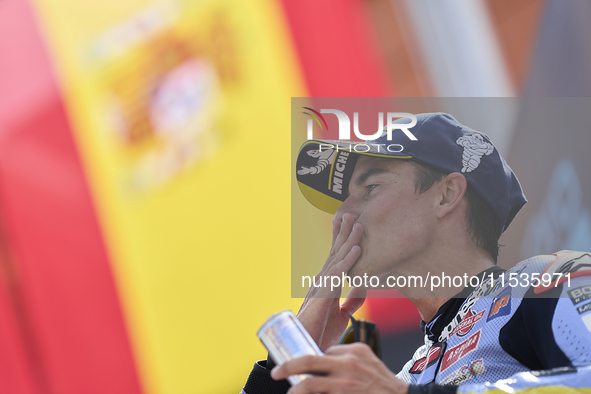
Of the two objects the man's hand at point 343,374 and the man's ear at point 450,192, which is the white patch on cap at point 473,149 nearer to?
the man's ear at point 450,192

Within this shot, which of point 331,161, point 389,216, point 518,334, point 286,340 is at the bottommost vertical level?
point 518,334

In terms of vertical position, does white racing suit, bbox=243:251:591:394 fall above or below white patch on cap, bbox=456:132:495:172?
below

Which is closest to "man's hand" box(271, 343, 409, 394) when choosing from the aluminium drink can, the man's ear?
the aluminium drink can

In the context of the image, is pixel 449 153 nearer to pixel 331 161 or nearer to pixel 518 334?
pixel 331 161

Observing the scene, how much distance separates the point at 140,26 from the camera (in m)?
2.89

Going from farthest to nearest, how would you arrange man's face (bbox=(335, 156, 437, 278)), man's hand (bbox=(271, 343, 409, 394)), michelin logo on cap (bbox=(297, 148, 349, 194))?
michelin logo on cap (bbox=(297, 148, 349, 194))
man's face (bbox=(335, 156, 437, 278))
man's hand (bbox=(271, 343, 409, 394))

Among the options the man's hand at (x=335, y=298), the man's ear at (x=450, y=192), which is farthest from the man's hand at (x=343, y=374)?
the man's ear at (x=450, y=192)

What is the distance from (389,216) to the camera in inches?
39.2

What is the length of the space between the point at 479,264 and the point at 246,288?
5.01ft

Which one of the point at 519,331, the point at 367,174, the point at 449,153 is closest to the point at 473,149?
the point at 449,153

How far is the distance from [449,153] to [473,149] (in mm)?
47

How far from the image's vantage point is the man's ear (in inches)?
39.9

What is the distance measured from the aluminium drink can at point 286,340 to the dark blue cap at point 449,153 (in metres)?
0.44

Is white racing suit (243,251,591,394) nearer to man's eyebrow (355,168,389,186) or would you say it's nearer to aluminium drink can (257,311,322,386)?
aluminium drink can (257,311,322,386)
